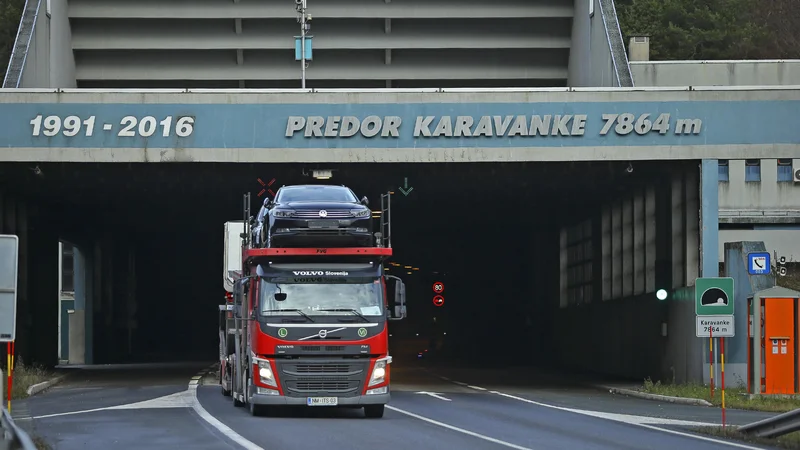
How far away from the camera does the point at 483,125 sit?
3538 cm

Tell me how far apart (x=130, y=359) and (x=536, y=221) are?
2546 cm

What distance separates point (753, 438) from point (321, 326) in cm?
727

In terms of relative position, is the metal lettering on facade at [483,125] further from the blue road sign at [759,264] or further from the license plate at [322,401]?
the license plate at [322,401]

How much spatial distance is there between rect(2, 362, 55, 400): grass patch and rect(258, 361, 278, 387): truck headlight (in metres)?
9.63

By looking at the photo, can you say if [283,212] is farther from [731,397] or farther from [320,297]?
[731,397]

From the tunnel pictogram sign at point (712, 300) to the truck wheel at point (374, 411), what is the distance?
652cm

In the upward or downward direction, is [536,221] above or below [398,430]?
above

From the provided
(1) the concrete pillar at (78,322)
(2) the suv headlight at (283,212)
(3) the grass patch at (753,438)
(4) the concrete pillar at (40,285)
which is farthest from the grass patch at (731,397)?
(1) the concrete pillar at (78,322)

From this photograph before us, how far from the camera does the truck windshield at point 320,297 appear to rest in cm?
2281

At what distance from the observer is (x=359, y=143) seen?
3544 cm

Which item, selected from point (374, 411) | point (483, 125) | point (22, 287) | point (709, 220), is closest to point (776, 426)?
point (374, 411)

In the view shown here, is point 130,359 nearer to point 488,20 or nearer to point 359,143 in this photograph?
point 488,20

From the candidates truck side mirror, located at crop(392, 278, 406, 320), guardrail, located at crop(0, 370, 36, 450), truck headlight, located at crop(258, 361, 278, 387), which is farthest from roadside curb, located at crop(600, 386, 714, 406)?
guardrail, located at crop(0, 370, 36, 450)

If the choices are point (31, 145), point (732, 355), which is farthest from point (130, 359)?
point (732, 355)
